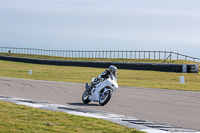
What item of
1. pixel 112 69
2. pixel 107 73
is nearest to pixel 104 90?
pixel 107 73

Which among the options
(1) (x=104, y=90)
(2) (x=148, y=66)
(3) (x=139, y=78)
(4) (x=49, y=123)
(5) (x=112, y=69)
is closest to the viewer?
(4) (x=49, y=123)

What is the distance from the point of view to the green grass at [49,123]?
26.2 feet

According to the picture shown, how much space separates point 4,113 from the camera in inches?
400

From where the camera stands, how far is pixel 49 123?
8648 mm

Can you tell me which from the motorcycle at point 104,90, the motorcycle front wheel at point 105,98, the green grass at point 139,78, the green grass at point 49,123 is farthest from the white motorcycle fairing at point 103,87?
the green grass at point 139,78

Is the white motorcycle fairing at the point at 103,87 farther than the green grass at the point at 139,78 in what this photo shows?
No

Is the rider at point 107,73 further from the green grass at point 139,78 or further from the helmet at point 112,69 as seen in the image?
the green grass at point 139,78

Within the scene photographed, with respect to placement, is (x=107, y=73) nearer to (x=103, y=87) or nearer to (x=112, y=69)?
(x=112, y=69)

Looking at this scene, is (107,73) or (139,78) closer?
(107,73)

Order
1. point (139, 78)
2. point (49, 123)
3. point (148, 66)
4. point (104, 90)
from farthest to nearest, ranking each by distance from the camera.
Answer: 1. point (148, 66)
2. point (139, 78)
3. point (104, 90)
4. point (49, 123)

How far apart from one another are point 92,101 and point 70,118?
5.45 m

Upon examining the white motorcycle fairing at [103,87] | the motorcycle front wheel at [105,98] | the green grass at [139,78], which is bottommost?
the green grass at [139,78]

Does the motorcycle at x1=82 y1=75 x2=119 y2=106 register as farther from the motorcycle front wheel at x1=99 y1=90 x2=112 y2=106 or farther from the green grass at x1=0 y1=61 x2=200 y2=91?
the green grass at x1=0 y1=61 x2=200 y2=91

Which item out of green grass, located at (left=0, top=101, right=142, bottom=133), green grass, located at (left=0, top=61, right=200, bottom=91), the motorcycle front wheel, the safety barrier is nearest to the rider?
the motorcycle front wheel
